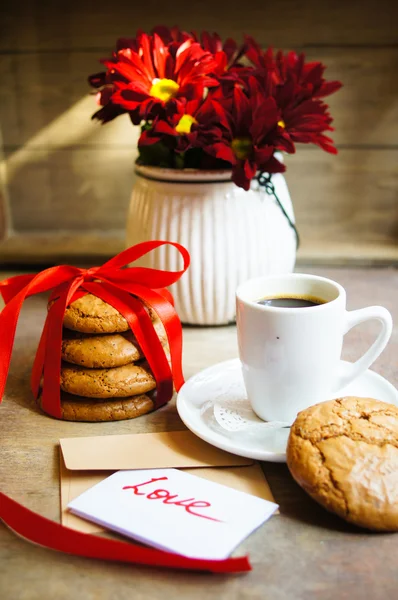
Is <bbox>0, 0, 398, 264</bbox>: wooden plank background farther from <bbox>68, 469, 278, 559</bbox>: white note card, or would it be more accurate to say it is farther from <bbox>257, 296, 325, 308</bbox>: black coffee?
<bbox>68, 469, 278, 559</bbox>: white note card

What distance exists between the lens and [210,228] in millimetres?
957

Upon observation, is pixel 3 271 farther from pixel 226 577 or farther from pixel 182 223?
pixel 226 577

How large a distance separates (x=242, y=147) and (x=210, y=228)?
130 mm

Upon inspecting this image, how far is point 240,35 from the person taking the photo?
4.19 ft

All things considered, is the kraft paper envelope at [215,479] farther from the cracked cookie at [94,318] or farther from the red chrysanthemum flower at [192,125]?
the red chrysanthemum flower at [192,125]

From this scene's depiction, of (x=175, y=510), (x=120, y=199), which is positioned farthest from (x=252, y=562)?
(x=120, y=199)

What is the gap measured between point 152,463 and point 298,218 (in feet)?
2.79

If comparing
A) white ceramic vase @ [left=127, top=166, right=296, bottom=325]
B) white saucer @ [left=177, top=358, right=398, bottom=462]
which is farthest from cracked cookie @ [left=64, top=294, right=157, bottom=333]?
white ceramic vase @ [left=127, top=166, right=296, bottom=325]

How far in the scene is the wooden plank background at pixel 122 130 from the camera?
4.17 ft

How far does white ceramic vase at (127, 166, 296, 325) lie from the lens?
3.12 ft

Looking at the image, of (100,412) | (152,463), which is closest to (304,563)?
(152,463)

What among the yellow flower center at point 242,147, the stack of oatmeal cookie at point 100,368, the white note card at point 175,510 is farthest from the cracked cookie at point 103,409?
the yellow flower center at point 242,147

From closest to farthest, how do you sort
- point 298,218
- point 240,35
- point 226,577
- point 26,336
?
point 226,577, point 26,336, point 240,35, point 298,218

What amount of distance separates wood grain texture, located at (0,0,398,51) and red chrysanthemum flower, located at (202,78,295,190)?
18.0 inches
